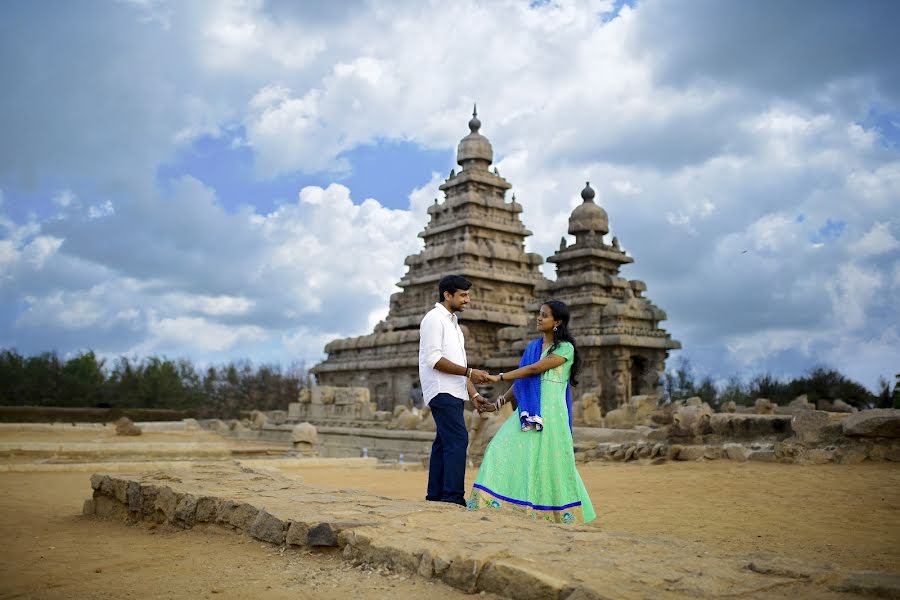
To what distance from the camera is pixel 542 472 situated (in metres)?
5.68

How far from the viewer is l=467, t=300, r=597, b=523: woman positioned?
563cm

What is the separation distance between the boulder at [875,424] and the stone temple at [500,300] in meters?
13.7

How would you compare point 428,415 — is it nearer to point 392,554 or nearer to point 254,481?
point 254,481

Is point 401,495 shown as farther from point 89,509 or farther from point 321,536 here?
point 321,536

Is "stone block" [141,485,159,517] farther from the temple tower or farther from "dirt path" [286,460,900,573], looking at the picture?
the temple tower

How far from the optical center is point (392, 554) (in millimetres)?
Answer: 3963

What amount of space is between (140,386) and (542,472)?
124 ft

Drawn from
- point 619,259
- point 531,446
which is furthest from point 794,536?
point 619,259

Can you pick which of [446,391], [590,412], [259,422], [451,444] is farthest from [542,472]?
[259,422]

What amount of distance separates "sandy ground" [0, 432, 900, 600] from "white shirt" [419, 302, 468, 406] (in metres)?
1.55

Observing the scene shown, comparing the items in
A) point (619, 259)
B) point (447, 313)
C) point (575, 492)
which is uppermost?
point (619, 259)

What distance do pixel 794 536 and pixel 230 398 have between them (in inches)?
1690

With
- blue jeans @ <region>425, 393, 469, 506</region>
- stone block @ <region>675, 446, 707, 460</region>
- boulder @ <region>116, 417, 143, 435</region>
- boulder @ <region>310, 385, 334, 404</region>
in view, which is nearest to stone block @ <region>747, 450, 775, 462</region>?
stone block @ <region>675, 446, 707, 460</region>

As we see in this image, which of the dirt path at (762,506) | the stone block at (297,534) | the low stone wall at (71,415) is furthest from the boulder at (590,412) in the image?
the low stone wall at (71,415)
